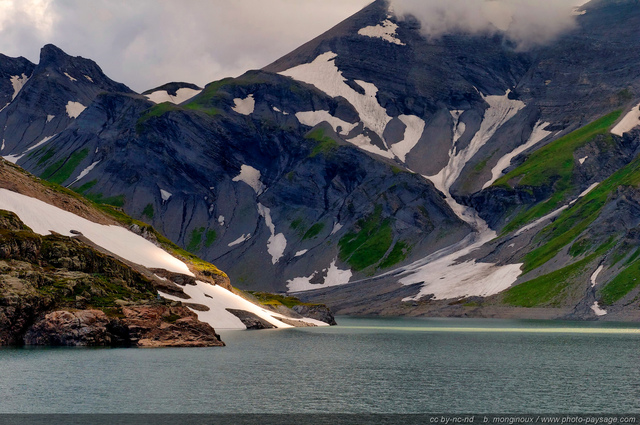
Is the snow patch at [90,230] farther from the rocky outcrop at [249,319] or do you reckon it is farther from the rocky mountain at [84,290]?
the rocky outcrop at [249,319]

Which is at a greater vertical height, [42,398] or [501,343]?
[42,398]

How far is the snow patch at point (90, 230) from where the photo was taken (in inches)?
5325

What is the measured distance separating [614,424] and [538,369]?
27125mm

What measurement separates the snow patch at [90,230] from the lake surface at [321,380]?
5650cm

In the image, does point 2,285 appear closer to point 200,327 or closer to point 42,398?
point 200,327

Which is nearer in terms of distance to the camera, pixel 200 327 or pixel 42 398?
pixel 42 398

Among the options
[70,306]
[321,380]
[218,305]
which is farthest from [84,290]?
[218,305]

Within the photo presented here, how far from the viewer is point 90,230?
149000 millimetres

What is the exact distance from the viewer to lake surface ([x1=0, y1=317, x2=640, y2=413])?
166 feet

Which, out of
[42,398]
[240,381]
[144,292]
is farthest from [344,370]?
[144,292]

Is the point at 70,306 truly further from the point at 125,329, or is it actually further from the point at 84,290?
the point at 125,329

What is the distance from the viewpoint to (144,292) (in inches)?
4596

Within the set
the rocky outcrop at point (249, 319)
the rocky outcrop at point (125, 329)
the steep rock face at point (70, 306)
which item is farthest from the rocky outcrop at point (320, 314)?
the rocky outcrop at point (125, 329)

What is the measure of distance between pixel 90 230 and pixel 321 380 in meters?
97.4
